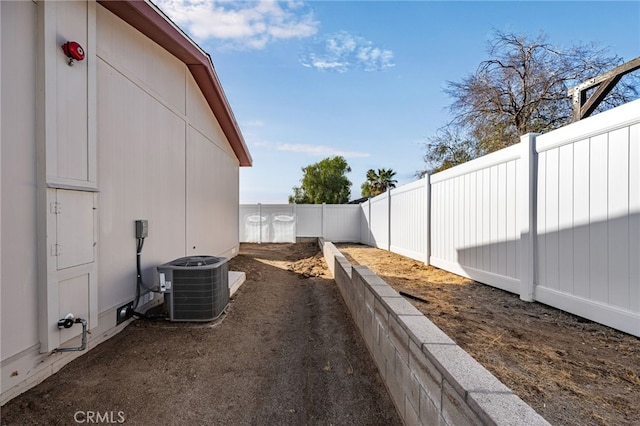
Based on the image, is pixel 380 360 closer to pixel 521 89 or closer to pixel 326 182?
pixel 521 89

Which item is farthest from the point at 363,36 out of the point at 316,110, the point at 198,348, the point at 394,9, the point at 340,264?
the point at 198,348

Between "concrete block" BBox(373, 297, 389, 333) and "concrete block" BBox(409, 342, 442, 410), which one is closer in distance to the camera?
"concrete block" BBox(409, 342, 442, 410)

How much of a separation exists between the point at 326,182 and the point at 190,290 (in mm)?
27225

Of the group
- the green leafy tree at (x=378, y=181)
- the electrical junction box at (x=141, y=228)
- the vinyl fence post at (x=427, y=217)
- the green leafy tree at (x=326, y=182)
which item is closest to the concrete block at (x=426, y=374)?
the electrical junction box at (x=141, y=228)

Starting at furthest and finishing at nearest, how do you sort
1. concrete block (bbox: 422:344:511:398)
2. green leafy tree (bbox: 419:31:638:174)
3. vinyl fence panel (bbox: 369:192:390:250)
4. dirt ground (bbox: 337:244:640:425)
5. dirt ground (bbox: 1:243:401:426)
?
vinyl fence panel (bbox: 369:192:390:250) < green leafy tree (bbox: 419:31:638:174) < dirt ground (bbox: 1:243:401:426) < dirt ground (bbox: 337:244:640:425) < concrete block (bbox: 422:344:511:398)

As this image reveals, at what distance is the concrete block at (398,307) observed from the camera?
2262mm

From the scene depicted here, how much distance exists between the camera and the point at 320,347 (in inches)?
134

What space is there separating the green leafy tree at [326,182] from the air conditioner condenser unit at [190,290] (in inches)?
1033

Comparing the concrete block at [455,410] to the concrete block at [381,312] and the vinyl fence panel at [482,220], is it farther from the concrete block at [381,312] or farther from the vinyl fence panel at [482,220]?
the vinyl fence panel at [482,220]

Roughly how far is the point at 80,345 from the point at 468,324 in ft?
12.6

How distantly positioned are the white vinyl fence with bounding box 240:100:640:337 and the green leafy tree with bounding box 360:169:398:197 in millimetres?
28026

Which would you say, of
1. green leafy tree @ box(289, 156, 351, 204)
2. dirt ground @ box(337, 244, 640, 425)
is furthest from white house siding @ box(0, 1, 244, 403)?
green leafy tree @ box(289, 156, 351, 204)

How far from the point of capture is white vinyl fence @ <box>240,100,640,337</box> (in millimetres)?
2656

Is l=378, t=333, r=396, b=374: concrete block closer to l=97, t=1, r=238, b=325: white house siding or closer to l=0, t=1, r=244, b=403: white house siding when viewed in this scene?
l=0, t=1, r=244, b=403: white house siding
